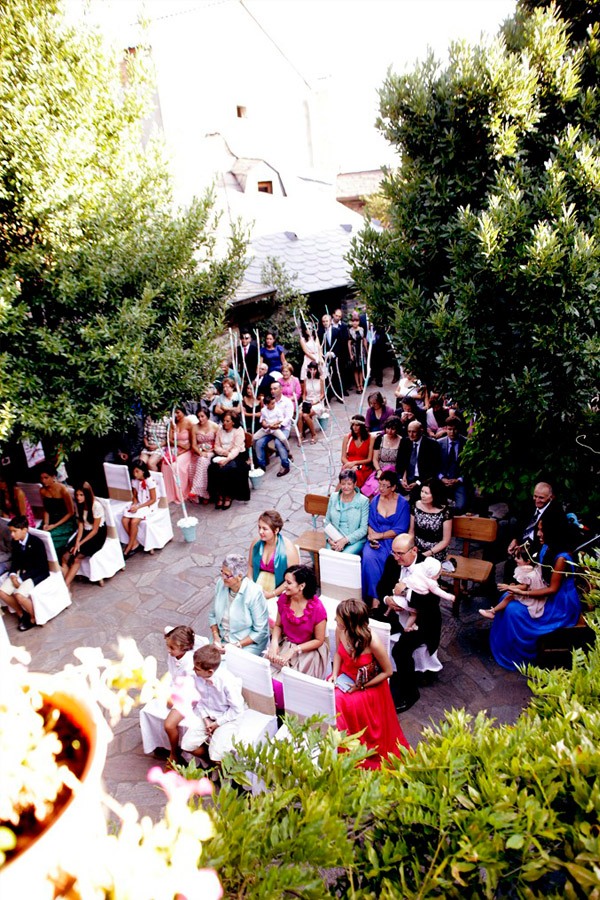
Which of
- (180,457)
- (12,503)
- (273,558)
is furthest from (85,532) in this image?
(273,558)

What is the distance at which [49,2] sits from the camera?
7172 millimetres

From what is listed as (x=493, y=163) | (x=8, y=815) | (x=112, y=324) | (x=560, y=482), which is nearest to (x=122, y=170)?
(x=112, y=324)

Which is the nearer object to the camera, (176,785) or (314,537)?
(176,785)

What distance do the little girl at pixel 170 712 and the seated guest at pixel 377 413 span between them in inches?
209

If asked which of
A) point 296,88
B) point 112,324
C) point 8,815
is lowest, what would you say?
point 8,815

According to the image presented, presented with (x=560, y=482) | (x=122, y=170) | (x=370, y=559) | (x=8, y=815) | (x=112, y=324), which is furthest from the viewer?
(x=122, y=170)

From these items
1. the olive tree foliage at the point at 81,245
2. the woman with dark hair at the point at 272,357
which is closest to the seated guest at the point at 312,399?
the woman with dark hair at the point at 272,357

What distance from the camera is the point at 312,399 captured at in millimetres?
12523

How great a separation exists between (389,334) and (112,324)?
3.64m

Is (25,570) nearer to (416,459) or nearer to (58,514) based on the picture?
(58,514)

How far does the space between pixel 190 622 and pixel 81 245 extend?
5.12m

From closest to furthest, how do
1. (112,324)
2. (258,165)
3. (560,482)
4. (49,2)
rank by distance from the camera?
(560,482), (49,2), (112,324), (258,165)

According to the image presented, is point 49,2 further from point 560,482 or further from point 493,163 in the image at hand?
point 560,482

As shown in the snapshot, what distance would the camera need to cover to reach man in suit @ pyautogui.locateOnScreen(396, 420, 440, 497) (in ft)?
26.4
